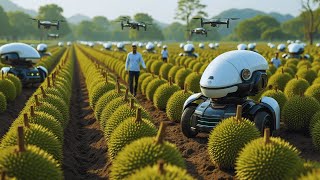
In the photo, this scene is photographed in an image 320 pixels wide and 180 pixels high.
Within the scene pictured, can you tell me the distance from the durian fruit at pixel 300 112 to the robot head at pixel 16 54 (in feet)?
40.6

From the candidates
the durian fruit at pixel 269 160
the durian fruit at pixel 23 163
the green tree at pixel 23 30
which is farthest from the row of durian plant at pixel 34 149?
the green tree at pixel 23 30

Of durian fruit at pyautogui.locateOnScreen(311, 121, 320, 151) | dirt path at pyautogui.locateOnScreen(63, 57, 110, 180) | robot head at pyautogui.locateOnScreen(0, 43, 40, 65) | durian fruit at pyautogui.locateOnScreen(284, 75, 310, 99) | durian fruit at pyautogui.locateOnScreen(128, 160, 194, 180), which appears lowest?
dirt path at pyautogui.locateOnScreen(63, 57, 110, 180)

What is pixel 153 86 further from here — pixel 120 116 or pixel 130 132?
pixel 130 132

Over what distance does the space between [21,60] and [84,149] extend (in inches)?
406

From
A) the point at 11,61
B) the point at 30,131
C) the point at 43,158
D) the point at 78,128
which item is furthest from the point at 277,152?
the point at 11,61

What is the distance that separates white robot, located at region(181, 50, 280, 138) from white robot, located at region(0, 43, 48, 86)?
11744 millimetres

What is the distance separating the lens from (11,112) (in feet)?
44.3

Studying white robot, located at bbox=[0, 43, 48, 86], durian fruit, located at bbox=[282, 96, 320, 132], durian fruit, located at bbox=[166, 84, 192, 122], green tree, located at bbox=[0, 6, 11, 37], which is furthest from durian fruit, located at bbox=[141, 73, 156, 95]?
green tree, located at bbox=[0, 6, 11, 37]

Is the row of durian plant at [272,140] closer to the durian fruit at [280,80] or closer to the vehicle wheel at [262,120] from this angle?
the vehicle wheel at [262,120]

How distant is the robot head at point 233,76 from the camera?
27.6ft

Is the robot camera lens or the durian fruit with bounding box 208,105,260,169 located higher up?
the robot camera lens

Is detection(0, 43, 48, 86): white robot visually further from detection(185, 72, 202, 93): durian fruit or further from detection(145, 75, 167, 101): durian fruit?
detection(185, 72, 202, 93): durian fruit

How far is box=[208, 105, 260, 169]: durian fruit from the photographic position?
6.97m

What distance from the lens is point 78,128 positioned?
11820 millimetres
